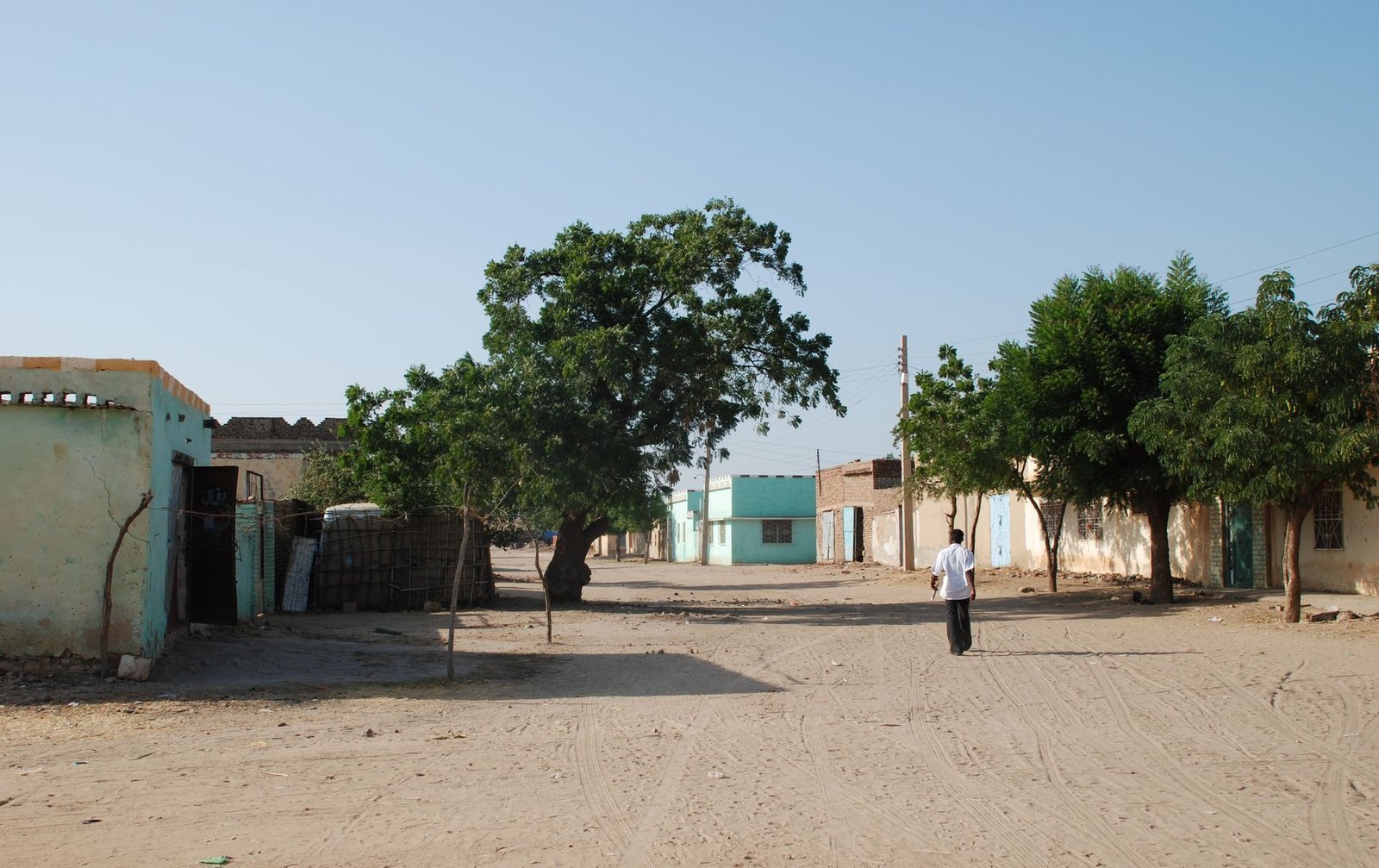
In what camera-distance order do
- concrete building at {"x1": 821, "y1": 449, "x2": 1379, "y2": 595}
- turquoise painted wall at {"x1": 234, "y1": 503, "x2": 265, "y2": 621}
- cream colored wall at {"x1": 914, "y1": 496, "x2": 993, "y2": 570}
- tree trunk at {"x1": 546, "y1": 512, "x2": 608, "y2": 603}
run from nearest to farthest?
turquoise painted wall at {"x1": 234, "y1": 503, "x2": 265, "y2": 621} < concrete building at {"x1": 821, "y1": 449, "x2": 1379, "y2": 595} < tree trunk at {"x1": 546, "y1": 512, "x2": 608, "y2": 603} < cream colored wall at {"x1": 914, "y1": 496, "x2": 993, "y2": 570}

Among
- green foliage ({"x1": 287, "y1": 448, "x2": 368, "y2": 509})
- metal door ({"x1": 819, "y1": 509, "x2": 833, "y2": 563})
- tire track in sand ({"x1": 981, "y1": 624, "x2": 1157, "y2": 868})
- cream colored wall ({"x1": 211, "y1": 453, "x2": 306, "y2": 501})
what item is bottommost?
tire track in sand ({"x1": 981, "y1": 624, "x2": 1157, "y2": 868})

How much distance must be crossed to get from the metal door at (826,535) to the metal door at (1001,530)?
15423 mm

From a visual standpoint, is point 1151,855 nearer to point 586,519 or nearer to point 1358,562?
point 1358,562

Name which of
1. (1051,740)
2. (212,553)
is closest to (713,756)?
(1051,740)

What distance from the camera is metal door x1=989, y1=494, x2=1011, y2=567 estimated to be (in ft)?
122

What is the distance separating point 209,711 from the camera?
10.8 meters

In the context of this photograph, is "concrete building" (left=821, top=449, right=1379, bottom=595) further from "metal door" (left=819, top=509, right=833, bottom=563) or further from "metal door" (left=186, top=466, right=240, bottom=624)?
"metal door" (left=186, top=466, right=240, bottom=624)

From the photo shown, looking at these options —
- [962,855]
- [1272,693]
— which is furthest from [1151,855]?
[1272,693]

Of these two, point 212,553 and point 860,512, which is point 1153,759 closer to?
point 212,553

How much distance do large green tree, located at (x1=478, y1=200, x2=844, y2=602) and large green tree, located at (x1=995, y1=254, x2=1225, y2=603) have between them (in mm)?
4491

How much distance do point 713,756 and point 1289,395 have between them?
38.8ft

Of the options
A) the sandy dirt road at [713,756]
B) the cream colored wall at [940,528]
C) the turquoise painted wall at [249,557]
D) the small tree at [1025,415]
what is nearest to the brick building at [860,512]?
the cream colored wall at [940,528]

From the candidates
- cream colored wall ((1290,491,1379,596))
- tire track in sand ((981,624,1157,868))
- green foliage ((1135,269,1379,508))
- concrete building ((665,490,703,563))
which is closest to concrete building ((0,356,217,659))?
tire track in sand ((981,624,1157,868))

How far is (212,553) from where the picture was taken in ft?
52.5
